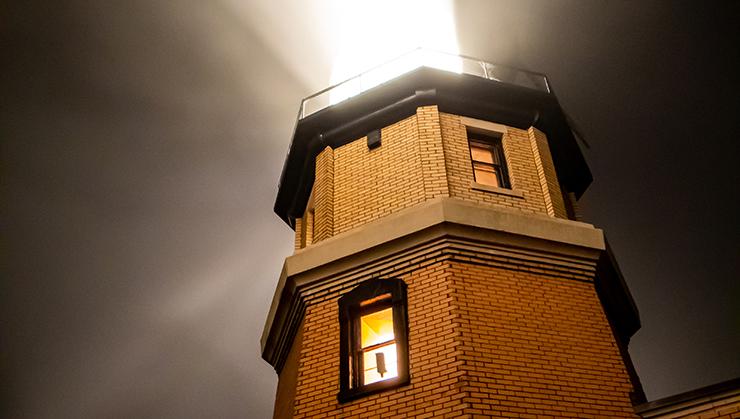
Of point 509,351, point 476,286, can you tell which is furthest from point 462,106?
point 509,351

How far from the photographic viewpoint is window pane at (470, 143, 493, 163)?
40.0 ft

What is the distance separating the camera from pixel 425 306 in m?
9.47

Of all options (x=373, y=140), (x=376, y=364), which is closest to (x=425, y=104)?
(x=373, y=140)

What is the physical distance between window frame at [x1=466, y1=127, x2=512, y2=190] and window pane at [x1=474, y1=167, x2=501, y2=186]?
4 cm

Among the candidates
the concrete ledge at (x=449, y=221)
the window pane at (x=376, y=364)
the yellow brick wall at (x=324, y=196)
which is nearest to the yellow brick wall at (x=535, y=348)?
the concrete ledge at (x=449, y=221)

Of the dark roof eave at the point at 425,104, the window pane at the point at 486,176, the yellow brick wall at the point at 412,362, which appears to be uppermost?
the dark roof eave at the point at 425,104

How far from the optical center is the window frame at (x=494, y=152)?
11.9 metres

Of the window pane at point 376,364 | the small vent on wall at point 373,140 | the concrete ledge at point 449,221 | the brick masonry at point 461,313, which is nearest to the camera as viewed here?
the brick masonry at point 461,313

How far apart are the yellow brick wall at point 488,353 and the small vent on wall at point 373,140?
131 inches

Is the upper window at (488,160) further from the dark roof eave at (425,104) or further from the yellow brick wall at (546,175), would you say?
the yellow brick wall at (546,175)

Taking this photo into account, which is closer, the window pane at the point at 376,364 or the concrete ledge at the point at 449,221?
the window pane at the point at 376,364

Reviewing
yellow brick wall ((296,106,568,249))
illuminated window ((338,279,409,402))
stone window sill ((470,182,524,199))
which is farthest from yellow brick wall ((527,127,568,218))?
illuminated window ((338,279,409,402))

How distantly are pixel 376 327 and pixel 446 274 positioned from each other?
1486 mm

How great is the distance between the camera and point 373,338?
10.0 m
